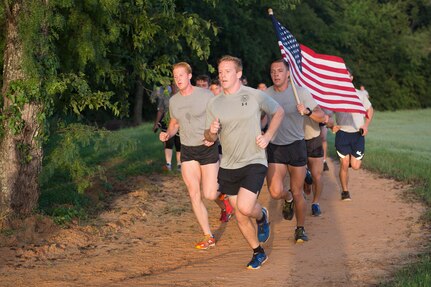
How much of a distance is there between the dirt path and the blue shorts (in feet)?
2.52

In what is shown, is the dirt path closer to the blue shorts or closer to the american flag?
the blue shorts

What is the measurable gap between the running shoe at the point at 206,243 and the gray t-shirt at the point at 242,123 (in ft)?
5.14

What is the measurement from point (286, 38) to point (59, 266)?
4.22 metres

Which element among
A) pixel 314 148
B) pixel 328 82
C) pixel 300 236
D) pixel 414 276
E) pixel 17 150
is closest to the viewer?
pixel 414 276

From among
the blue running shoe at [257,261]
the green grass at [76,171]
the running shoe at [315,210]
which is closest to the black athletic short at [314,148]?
the running shoe at [315,210]

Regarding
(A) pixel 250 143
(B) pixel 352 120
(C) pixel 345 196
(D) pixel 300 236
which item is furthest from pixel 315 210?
(A) pixel 250 143

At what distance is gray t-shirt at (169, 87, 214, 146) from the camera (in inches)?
400

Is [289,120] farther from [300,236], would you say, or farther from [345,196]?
[345,196]

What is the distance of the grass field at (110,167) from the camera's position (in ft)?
36.5

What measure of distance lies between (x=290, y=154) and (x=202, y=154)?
3.67 ft

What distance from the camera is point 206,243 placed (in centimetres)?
988

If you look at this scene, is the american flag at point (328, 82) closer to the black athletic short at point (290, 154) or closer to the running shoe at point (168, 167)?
the black athletic short at point (290, 154)

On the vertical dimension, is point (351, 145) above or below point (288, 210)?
above

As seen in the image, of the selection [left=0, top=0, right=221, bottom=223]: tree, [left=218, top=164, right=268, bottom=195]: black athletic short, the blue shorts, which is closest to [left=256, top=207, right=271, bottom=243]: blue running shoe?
[left=218, top=164, right=268, bottom=195]: black athletic short
